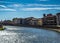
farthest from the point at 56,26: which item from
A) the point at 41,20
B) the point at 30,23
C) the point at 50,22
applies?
the point at 30,23

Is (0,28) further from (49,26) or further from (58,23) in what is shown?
(58,23)

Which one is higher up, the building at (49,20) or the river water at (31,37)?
the building at (49,20)

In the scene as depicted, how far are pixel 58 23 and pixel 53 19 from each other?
2.74 meters

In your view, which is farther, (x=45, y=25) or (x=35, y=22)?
(x=35, y=22)

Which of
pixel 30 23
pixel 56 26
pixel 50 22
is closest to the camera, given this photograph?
pixel 56 26

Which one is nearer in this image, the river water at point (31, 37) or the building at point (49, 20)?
the river water at point (31, 37)

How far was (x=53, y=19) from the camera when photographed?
23.4 meters

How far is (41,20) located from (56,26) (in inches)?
201

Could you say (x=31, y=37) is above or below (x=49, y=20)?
below

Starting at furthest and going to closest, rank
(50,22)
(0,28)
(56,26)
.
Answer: (0,28) < (50,22) < (56,26)

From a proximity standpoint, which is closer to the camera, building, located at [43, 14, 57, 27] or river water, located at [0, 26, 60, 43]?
river water, located at [0, 26, 60, 43]

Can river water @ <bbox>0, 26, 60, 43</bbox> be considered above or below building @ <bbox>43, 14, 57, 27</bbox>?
below

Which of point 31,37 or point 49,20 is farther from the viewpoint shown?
point 49,20

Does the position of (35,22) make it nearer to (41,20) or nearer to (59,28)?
(41,20)
